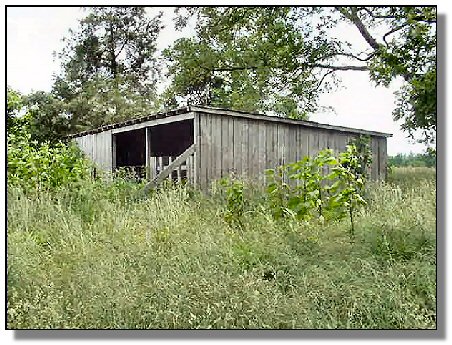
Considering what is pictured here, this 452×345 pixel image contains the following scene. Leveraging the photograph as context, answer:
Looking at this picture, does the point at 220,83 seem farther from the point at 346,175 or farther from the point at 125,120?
the point at 346,175

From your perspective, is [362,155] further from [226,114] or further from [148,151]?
[148,151]

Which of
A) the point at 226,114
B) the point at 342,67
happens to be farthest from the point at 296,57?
the point at 226,114

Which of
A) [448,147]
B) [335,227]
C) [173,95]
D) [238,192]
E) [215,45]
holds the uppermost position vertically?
[215,45]

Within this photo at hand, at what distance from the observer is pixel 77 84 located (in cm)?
305

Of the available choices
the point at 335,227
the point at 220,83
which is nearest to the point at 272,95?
the point at 220,83

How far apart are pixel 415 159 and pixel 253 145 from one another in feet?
3.18

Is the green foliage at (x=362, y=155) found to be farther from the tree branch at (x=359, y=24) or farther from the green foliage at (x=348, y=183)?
the tree branch at (x=359, y=24)

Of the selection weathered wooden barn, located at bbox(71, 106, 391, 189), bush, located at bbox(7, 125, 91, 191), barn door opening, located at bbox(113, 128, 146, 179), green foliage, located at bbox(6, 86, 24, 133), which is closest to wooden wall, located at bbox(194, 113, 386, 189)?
weathered wooden barn, located at bbox(71, 106, 391, 189)

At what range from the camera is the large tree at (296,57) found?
311 centimetres

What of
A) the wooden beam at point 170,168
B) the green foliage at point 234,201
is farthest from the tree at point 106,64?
the green foliage at point 234,201

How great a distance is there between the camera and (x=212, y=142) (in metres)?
3.36

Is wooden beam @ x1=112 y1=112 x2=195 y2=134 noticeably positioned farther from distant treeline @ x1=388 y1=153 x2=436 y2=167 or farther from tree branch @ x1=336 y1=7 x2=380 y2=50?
distant treeline @ x1=388 y1=153 x2=436 y2=167

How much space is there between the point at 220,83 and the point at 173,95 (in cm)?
30

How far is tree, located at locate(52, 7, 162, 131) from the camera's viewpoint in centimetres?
304
